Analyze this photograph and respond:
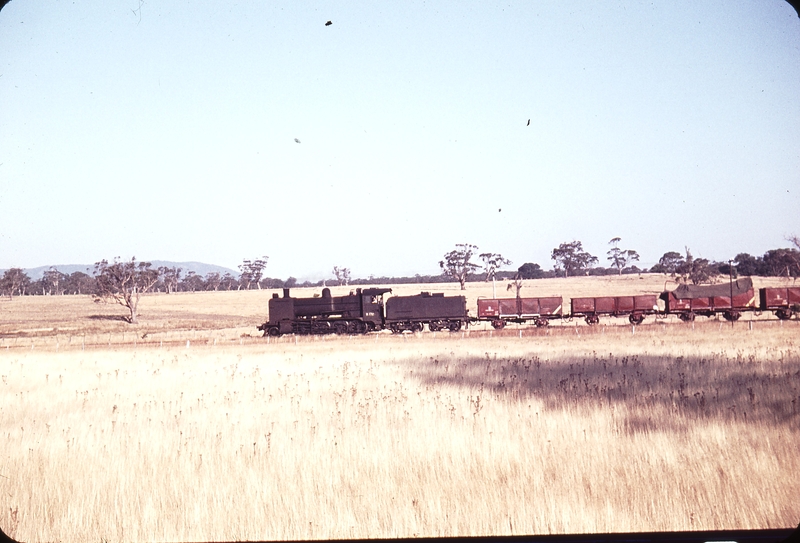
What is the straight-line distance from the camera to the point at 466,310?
42531 mm

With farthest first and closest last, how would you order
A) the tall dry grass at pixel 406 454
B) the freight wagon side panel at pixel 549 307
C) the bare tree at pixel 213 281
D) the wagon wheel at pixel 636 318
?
the bare tree at pixel 213 281
the freight wagon side panel at pixel 549 307
the wagon wheel at pixel 636 318
the tall dry grass at pixel 406 454

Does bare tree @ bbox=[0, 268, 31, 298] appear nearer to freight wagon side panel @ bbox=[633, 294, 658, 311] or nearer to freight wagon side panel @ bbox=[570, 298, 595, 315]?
freight wagon side panel @ bbox=[570, 298, 595, 315]

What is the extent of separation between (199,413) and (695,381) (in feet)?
47.0

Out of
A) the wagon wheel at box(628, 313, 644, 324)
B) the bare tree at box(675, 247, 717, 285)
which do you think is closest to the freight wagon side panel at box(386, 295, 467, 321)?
the wagon wheel at box(628, 313, 644, 324)

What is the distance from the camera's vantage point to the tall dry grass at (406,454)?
8.20m

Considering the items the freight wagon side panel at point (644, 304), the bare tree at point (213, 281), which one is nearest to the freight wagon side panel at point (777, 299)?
the freight wagon side panel at point (644, 304)

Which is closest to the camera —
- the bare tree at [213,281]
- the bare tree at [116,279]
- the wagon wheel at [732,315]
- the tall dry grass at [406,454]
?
the tall dry grass at [406,454]

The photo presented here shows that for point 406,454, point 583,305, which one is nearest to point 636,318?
point 583,305

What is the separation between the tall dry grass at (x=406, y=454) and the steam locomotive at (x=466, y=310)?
62.1ft

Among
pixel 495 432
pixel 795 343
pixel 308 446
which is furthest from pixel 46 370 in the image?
pixel 795 343

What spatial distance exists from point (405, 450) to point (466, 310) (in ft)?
105

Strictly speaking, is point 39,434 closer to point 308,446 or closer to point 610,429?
point 308,446

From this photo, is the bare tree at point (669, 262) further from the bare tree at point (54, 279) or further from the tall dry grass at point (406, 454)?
the bare tree at point (54, 279)

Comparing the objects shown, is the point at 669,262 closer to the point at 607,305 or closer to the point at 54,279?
the point at 607,305
